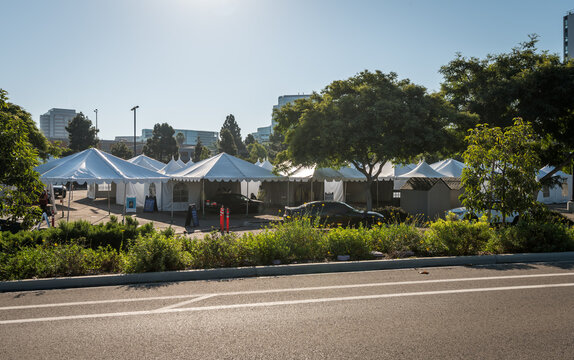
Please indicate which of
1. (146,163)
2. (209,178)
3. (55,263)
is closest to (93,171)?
(209,178)

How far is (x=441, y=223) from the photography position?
34.1 feet

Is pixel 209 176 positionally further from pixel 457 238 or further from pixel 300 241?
pixel 457 238

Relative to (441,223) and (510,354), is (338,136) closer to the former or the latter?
(441,223)

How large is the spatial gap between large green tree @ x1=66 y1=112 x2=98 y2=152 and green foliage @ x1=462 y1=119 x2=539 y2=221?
66630 mm

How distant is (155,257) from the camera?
8.27m

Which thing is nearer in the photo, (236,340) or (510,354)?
(510,354)

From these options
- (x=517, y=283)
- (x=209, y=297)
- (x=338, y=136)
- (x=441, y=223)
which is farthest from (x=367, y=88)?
(x=209, y=297)

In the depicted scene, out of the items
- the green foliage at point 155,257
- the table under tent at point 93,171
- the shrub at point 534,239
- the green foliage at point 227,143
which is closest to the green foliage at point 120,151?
the green foliage at point 227,143

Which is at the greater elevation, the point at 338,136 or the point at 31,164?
the point at 338,136

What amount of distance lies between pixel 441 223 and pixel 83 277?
8.23m

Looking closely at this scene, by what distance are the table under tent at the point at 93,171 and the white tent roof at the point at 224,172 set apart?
2.67 m

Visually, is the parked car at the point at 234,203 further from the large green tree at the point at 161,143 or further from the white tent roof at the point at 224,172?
the large green tree at the point at 161,143

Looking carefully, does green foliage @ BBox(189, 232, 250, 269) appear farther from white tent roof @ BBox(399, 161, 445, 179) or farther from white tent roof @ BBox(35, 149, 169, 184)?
white tent roof @ BBox(399, 161, 445, 179)

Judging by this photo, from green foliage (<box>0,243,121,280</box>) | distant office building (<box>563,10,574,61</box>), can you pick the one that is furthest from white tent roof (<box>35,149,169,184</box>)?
distant office building (<box>563,10,574,61</box>)
